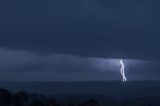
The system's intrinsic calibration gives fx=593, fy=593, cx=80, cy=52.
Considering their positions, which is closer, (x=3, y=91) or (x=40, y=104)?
(x=40, y=104)

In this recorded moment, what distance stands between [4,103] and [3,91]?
7.83 metres

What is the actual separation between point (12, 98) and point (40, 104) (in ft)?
32.0

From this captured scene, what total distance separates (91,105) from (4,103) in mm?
17842

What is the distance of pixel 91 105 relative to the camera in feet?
401

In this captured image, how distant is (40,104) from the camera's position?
116 m

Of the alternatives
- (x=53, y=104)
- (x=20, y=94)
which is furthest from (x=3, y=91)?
(x=53, y=104)

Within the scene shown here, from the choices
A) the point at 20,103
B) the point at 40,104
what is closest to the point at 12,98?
the point at 20,103

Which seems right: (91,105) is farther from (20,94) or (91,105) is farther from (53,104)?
(20,94)

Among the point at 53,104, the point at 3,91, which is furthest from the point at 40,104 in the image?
the point at 3,91

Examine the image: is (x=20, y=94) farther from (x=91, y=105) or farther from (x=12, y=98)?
(x=91, y=105)

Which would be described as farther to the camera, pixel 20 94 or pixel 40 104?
pixel 20 94

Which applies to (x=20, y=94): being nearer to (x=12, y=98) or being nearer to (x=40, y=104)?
(x=12, y=98)

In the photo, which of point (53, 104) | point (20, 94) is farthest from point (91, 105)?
point (20, 94)

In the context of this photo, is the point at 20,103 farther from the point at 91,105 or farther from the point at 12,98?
the point at 91,105
